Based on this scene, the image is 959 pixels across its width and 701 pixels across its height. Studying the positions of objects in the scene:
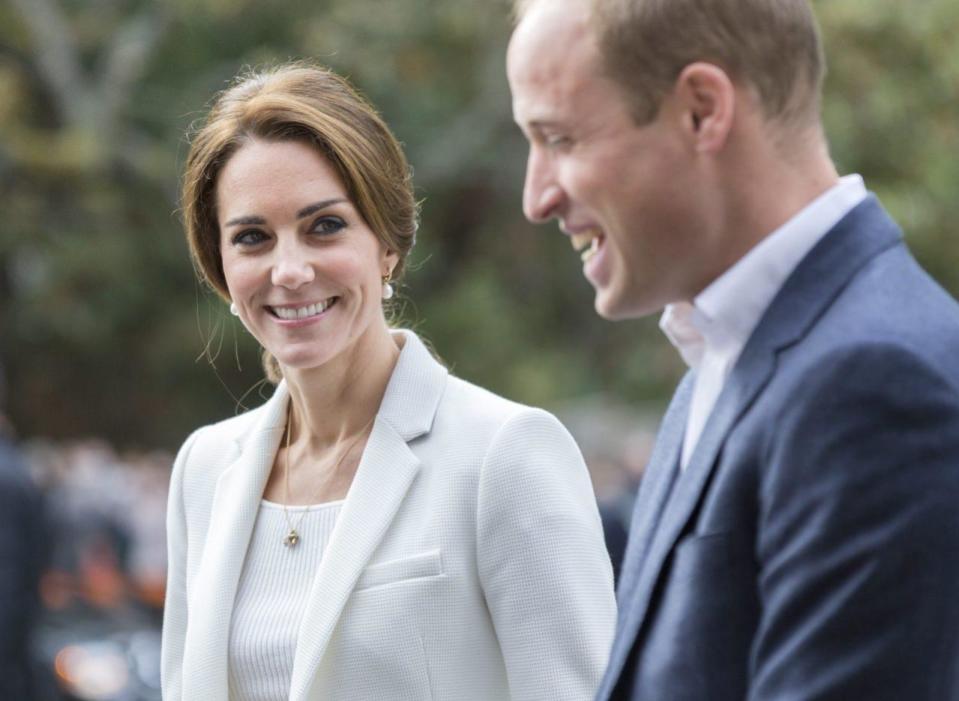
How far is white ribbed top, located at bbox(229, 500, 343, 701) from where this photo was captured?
123 inches


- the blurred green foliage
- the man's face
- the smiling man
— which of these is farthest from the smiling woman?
the blurred green foliage

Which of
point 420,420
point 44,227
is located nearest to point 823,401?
point 420,420

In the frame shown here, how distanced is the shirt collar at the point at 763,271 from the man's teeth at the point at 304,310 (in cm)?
134

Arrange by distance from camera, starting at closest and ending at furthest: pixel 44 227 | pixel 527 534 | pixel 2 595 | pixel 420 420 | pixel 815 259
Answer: pixel 815 259 < pixel 527 534 < pixel 420 420 < pixel 2 595 < pixel 44 227

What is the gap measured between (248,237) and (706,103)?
5.11 ft

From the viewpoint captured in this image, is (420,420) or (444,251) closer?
(420,420)

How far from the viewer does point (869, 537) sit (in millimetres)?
1710

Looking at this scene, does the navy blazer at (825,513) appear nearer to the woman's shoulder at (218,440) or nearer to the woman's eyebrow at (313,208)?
the woman's eyebrow at (313,208)

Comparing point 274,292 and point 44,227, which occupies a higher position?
point 44,227

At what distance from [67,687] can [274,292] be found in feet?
24.3

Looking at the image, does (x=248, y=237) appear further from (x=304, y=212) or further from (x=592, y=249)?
(x=592, y=249)

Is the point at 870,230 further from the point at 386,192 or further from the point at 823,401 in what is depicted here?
the point at 386,192

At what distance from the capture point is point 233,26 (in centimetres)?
2417

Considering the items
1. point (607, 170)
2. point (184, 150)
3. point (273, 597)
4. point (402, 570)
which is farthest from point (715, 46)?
point (184, 150)
